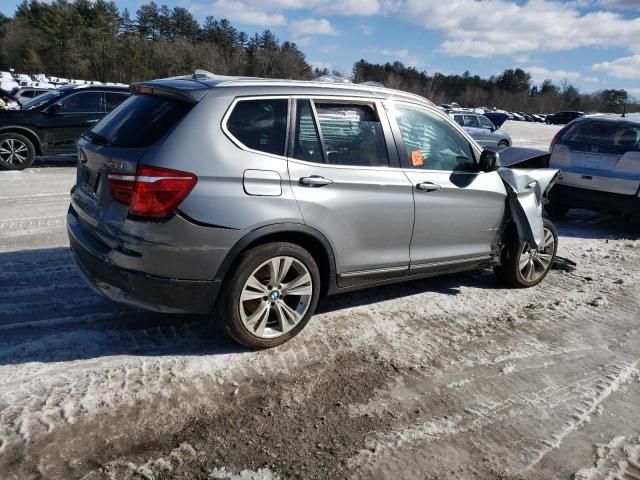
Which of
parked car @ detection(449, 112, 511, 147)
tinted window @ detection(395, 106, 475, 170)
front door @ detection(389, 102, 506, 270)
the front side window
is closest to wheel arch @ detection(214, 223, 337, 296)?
front door @ detection(389, 102, 506, 270)

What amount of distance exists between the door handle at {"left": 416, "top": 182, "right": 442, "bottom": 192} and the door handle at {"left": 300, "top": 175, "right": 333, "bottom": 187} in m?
0.90

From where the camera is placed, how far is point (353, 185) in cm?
379

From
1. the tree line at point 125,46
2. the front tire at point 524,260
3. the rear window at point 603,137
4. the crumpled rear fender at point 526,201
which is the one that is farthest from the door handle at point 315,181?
the tree line at point 125,46

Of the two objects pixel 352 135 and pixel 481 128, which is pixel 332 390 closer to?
pixel 352 135

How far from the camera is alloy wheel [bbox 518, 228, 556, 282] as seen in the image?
5.22 metres

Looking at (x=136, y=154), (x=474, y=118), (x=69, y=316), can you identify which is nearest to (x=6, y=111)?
(x=69, y=316)

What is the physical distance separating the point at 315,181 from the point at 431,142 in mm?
1340

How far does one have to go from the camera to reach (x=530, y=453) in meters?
2.84

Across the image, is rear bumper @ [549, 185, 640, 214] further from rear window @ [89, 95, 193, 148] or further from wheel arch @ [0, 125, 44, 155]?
wheel arch @ [0, 125, 44, 155]

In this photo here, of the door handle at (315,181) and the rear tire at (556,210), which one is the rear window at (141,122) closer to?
the door handle at (315,181)

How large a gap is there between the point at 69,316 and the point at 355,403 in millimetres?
2337

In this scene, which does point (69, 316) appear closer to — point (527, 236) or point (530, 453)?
point (530, 453)

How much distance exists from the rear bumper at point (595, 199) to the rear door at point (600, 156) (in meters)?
0.07

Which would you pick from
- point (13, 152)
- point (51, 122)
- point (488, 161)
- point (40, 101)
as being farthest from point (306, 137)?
point (40, 101)
